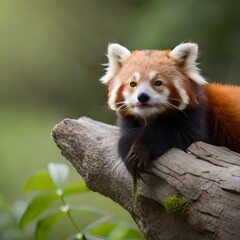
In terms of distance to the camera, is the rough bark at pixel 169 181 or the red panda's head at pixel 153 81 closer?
the rough bark at pixel 169 181

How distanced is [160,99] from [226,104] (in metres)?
0.36

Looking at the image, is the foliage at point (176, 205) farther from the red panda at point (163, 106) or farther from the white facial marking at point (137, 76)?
the white facial marking at point (137, 76)

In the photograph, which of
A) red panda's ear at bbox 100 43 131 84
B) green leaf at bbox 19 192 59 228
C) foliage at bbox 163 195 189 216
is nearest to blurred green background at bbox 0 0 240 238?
red panda's ear at bbox 100 43 131 84

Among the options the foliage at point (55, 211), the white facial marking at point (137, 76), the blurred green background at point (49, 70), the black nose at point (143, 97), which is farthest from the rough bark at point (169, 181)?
the blurred green background at point (49, 70)

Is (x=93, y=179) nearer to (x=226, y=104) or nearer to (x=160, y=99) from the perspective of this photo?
(x=160, y=99)

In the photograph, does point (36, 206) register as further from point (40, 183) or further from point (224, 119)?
point (224, 119)

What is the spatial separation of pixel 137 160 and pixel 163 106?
0.84 feet

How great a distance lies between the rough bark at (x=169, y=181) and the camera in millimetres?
1930

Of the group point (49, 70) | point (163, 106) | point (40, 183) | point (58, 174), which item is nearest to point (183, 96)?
point (163, 106)

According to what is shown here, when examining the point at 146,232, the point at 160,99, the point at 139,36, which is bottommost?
the point at 146,232

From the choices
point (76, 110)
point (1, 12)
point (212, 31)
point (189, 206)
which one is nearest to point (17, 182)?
point (76, 110)

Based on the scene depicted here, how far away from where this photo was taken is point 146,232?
230 cm

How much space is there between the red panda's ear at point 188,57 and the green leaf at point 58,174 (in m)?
0.72

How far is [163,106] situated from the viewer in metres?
2.31
